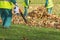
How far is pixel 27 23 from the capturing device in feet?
52.7

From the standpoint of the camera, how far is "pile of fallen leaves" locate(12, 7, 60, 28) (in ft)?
51.6

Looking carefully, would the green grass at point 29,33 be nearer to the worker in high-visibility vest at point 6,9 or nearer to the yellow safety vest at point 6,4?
the worker in high-visibility vest at point 6,9

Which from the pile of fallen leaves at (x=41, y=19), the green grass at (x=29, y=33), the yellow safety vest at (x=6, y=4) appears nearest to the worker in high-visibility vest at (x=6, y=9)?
the yellow safety vest at (x=6, y=4)

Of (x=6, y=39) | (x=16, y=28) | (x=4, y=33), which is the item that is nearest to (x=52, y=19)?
(x=16, y=28)

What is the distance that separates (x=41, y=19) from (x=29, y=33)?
5021mm

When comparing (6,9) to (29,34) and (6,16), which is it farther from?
(29,34)

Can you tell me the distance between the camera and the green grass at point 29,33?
1194 cm

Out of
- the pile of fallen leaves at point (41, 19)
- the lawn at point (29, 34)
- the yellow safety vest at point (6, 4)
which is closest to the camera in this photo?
the lawn at point (29, 34)

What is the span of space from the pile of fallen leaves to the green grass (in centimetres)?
134

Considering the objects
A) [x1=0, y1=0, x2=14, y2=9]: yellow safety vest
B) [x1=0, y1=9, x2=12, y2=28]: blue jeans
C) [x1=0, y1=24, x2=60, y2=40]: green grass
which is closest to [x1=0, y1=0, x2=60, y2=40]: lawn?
[x1=0, y1=24, x2=60, y2=40]: green grass

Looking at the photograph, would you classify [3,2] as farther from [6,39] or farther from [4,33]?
[6,39]

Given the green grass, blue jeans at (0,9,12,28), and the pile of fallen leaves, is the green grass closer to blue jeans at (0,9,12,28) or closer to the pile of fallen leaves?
blue jeans at (0,9,12,28)

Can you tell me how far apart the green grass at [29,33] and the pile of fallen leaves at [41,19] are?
1339mm

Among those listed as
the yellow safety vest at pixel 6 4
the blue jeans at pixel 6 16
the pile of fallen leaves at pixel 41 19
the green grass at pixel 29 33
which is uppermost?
the yellow safety vest at pixel 6 4
